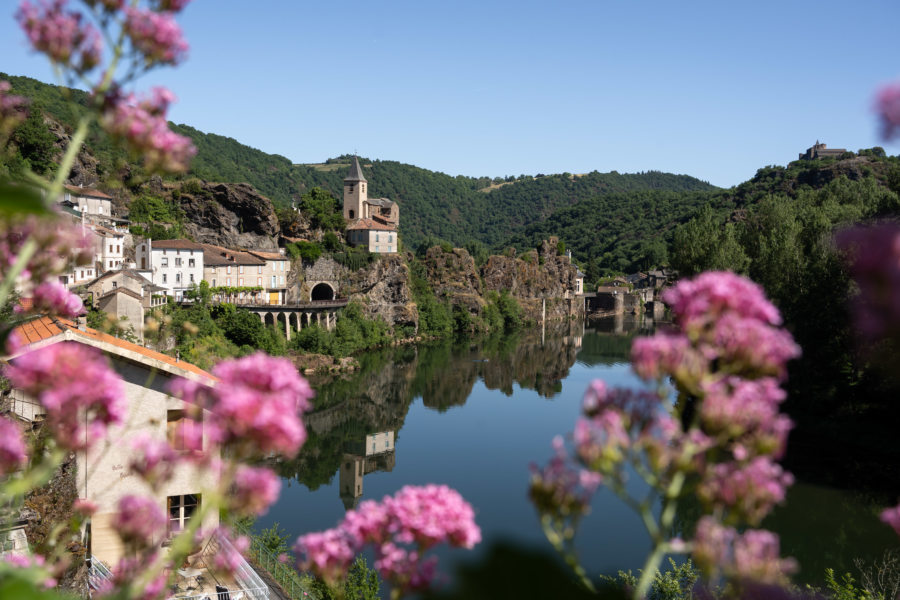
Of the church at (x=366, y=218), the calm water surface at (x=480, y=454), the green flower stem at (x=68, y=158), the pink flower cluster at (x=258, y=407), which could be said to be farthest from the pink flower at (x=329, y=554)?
the church at (x=366, y=218)

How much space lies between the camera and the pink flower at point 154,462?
1851 millimetres

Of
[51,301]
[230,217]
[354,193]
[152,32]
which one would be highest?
[354,193]

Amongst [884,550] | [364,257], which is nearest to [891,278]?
[884,550]

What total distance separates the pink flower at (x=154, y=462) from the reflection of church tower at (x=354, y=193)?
230 feet

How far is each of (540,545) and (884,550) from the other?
71.1 feet

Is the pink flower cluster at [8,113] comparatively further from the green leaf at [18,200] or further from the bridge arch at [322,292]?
the bridge arch at [322,292]

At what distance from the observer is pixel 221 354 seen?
38125 millimetres

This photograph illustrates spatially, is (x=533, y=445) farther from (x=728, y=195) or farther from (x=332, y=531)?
(x=728, y=195)

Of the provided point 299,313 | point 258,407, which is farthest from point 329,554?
point 299,313

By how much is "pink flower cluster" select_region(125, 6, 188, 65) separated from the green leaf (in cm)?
97

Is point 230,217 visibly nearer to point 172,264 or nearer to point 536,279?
point 172,264

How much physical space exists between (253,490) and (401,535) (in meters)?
0.53

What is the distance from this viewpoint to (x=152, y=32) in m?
2.18

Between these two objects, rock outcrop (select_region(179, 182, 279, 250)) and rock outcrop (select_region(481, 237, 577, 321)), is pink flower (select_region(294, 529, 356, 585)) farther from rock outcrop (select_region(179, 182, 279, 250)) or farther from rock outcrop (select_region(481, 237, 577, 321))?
rock outcrop (select_region(481, 237, 577, 321))
